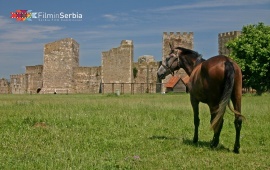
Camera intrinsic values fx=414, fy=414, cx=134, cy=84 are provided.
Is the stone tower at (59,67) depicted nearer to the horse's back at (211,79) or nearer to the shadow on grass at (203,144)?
the shadow on grass at (203,144)

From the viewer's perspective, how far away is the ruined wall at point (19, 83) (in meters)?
60.0

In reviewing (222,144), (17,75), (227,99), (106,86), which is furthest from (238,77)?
(17,75)

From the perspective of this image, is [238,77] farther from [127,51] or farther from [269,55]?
[127,51]

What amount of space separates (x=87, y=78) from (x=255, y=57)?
21905 millimetres

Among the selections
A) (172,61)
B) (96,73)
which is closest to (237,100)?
(172,61)

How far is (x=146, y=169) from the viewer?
6656mm

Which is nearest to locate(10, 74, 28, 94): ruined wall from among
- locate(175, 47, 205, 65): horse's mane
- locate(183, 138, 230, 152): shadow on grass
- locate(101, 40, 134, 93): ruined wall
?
locate(101, 40, 134, 93): ruined wall

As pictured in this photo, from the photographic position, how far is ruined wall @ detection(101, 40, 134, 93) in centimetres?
5419

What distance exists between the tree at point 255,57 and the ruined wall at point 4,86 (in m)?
34.1

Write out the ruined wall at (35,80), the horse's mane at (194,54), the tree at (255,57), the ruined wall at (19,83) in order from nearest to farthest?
the horse's mane at (194,54) < the tree at (255,57) < the ruined wall at (35,80) < the ruined wall at (19,83)

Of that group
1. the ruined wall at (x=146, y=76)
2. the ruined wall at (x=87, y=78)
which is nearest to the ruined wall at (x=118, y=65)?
the ruined wall at (x=87, y=78)

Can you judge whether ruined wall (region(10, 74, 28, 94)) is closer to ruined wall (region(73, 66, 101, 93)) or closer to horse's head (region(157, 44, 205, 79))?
ruined wall (region(73, 66, 101, 93))

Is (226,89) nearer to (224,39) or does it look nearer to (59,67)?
(59,67)

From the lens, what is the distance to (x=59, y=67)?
5538 cm
